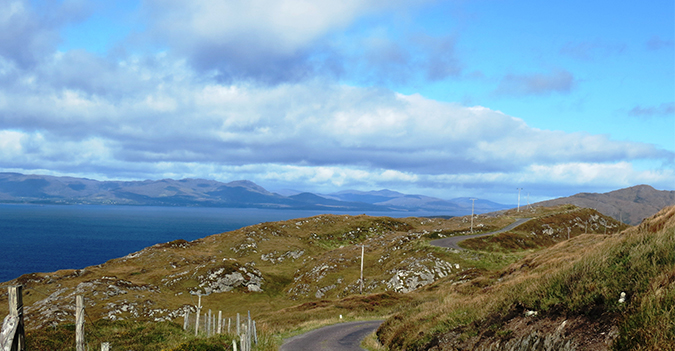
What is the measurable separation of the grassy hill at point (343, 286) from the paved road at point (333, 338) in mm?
1886

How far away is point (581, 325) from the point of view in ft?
41.1

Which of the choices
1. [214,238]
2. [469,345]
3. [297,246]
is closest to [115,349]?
[469,345]

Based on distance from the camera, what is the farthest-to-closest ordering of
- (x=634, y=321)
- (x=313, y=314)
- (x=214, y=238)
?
(x=214, y=238) < (x=313, y=314) < (x=634, y=321)

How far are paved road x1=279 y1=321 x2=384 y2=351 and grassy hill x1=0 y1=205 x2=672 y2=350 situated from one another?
74.3 inches

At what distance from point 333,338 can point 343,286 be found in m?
49.2

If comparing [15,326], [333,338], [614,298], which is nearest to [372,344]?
[333,338]

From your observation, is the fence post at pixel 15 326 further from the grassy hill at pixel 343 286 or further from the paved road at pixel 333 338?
the paved road at pixel 333 338

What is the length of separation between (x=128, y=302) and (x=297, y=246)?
6312 centimetres

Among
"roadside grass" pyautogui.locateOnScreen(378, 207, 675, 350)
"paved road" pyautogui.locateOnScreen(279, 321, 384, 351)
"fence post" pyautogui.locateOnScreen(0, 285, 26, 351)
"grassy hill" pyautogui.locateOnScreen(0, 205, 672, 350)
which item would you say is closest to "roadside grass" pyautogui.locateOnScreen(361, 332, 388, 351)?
"paved road" pyautogui.locateOnScreen(279, 321, 384, 351)

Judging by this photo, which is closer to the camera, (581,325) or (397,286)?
(581,325)

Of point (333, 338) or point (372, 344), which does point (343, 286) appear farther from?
point (372, 344)

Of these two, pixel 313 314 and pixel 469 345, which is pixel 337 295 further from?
pixel 469 345

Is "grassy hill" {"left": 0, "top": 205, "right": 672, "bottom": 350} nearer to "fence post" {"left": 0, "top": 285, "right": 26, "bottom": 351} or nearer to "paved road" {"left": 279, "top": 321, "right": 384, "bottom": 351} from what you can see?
"paved road" {"left": 279, "top": 321, "right": 384, "bottom": 351}

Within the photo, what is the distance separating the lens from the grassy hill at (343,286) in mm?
17484
